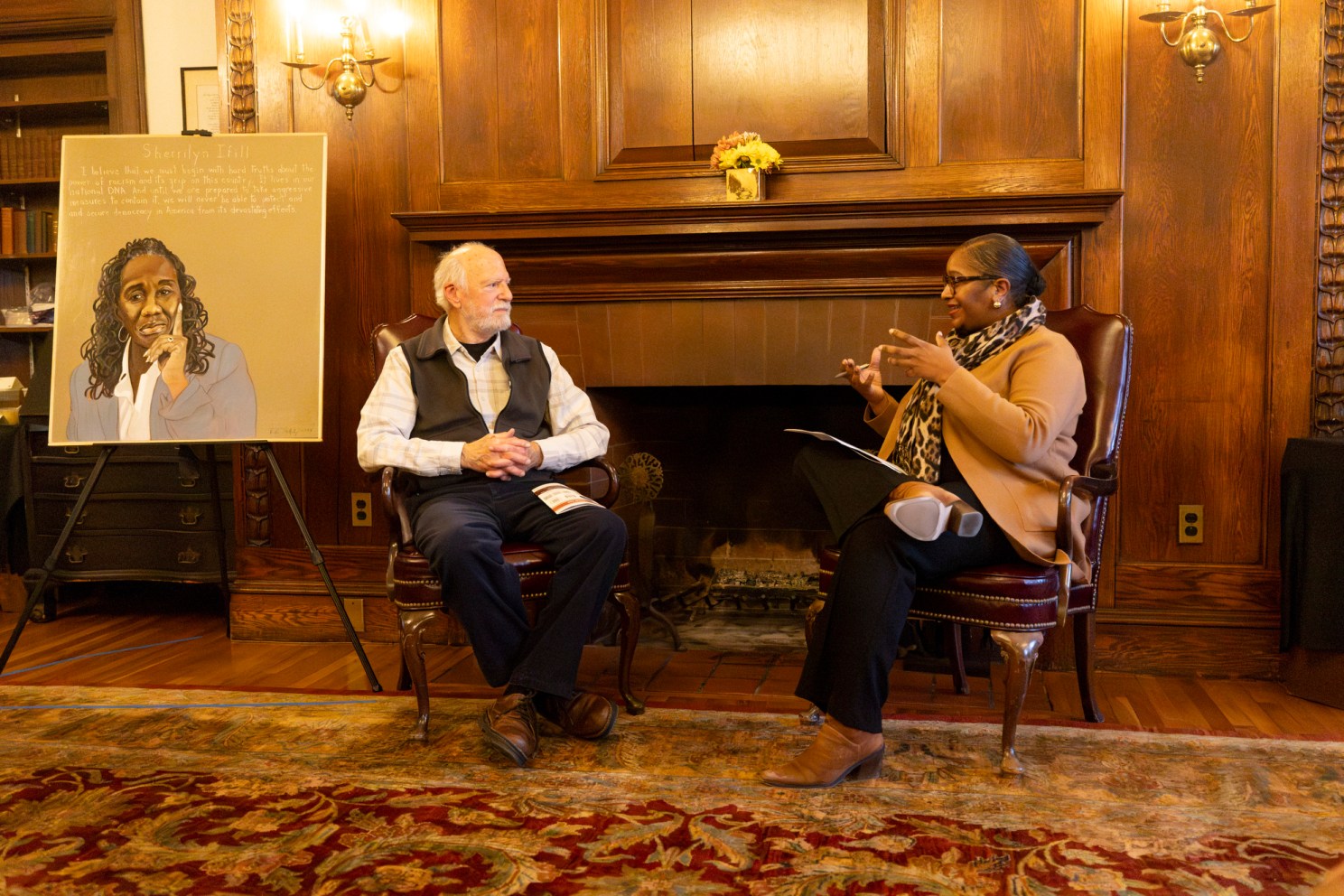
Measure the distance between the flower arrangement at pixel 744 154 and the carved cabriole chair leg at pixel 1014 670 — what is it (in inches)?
62.5

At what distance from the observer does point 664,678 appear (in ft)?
10.4

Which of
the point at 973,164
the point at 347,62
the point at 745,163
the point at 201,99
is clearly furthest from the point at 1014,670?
the point at 201,99

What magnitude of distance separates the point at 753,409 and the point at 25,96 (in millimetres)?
3644

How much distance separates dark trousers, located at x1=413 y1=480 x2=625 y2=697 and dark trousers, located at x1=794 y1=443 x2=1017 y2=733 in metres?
0.52

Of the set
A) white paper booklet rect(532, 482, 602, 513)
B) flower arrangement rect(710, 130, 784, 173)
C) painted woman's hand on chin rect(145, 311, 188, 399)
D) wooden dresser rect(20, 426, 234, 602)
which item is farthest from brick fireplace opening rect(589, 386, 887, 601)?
wooden dresser rect(20, 426, 234, 602)

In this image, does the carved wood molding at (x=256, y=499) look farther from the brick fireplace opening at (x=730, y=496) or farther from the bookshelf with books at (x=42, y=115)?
the bookshelf with books at (x=42, y=115)

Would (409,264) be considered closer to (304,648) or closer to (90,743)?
(304,648)

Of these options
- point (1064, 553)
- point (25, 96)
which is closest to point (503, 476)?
point (1064, 553)

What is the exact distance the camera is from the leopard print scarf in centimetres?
251

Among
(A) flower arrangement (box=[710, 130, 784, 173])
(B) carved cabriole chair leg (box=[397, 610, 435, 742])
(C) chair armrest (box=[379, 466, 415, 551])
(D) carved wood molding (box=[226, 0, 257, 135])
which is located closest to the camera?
(B) carved cabriole chair leg (box=[397, 610, 435, 742])

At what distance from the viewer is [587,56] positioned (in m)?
3.41

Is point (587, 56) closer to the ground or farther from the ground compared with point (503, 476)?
farther from the ground

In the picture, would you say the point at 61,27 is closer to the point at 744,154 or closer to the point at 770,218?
the point at 744,154

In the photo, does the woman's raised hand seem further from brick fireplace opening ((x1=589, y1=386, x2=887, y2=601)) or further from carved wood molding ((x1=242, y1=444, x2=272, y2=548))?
carved wood molding ((x1=242, y1=444, x2=272, y2=548))
